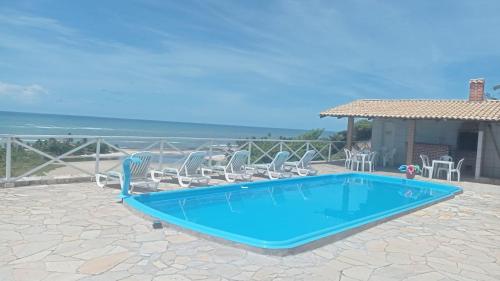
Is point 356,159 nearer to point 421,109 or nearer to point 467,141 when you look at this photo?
point 421,109

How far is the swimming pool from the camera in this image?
561 cm

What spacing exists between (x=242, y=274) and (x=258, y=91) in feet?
127

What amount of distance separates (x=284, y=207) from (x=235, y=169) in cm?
259


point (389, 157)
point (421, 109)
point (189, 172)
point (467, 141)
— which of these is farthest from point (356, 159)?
point (189, 172)

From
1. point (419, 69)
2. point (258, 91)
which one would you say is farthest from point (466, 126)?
point (258, 91)

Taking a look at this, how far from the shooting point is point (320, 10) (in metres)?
13.8

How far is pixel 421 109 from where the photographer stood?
1555 cm

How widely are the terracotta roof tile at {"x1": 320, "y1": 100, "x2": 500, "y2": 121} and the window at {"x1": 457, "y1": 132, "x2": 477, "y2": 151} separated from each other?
3.73 ft

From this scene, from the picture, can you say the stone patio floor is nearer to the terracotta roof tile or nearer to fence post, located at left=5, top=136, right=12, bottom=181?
fence post, located at left=5, top=136, right=12, bottom=181

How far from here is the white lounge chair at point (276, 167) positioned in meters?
11.4

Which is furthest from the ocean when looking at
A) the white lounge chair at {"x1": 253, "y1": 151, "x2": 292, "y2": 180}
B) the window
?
the white lounge chair at {"x1": 253, "y1": 151, "x2": 292, "y2": 180}

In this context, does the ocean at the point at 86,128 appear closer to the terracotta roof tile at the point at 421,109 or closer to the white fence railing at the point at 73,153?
the terracotta roof tile at the point at 421,109

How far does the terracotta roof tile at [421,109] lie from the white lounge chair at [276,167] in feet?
18.3

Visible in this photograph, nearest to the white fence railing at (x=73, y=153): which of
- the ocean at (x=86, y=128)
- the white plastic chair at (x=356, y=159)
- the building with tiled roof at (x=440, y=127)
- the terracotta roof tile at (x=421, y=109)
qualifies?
the white plastic chair at (x=356, y=159)
